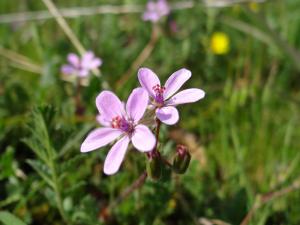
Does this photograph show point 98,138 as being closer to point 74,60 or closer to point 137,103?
point 137,103

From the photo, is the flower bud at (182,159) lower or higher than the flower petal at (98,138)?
lower

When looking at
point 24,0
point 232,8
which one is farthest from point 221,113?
point 24,0

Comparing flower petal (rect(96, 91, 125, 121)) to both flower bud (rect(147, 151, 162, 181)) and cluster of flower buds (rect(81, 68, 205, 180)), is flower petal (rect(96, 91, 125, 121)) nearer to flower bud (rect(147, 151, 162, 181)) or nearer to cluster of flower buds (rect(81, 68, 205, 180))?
cluster of flower buds (rect(81, 68, 205, 180))

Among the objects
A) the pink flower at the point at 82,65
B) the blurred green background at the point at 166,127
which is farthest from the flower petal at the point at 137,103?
the pink flower at the point at 82,65

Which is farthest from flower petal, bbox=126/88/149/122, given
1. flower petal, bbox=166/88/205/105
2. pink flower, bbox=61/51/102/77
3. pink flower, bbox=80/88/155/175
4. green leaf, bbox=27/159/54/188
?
pink flower, bbox=61/51/102/77

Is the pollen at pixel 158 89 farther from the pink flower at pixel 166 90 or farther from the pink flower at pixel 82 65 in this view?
the pink flower at pixel 82 65

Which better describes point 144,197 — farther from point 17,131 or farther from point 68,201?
point 17,131
